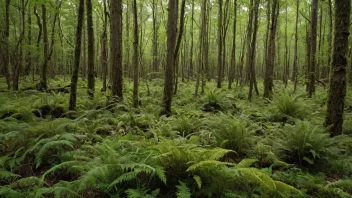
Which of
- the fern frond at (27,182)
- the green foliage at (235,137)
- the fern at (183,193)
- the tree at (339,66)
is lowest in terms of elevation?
the fern frond at (27,182)

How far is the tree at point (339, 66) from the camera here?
4.89 meters

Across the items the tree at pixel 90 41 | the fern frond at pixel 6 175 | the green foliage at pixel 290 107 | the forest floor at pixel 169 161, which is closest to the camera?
the forest floor at pixel 169 161

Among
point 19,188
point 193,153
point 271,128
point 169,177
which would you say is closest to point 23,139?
point 19,188

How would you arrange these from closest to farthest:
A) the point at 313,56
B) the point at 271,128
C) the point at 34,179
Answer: the point at 34,179 < the point at 271,128 < the point at 313,56

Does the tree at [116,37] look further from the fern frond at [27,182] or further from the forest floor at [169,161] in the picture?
the fern frond at [27,182]

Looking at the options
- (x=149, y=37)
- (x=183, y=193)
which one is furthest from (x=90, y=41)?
(x=149, y=37)

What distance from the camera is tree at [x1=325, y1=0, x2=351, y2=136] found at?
192 inches

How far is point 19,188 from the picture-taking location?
3.45 meters

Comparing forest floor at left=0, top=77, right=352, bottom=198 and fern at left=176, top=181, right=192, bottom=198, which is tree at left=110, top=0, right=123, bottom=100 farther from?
fern at left=176, top=181, right=192, bottom=198

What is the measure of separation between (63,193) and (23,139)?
7.65 ft

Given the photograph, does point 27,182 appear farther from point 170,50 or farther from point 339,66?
point 339,66

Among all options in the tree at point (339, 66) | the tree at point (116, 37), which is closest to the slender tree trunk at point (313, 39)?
the tree at point (339, 66)

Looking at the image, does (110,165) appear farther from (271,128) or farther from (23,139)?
(271,128)

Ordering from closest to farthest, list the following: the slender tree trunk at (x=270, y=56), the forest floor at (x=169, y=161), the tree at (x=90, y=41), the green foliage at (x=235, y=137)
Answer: the forest floor at (x=169, y=161), the green foliage at (x=235, y=137), the tree at (x=90, y=41), the slender tree trunk at (x=270, y=56)
